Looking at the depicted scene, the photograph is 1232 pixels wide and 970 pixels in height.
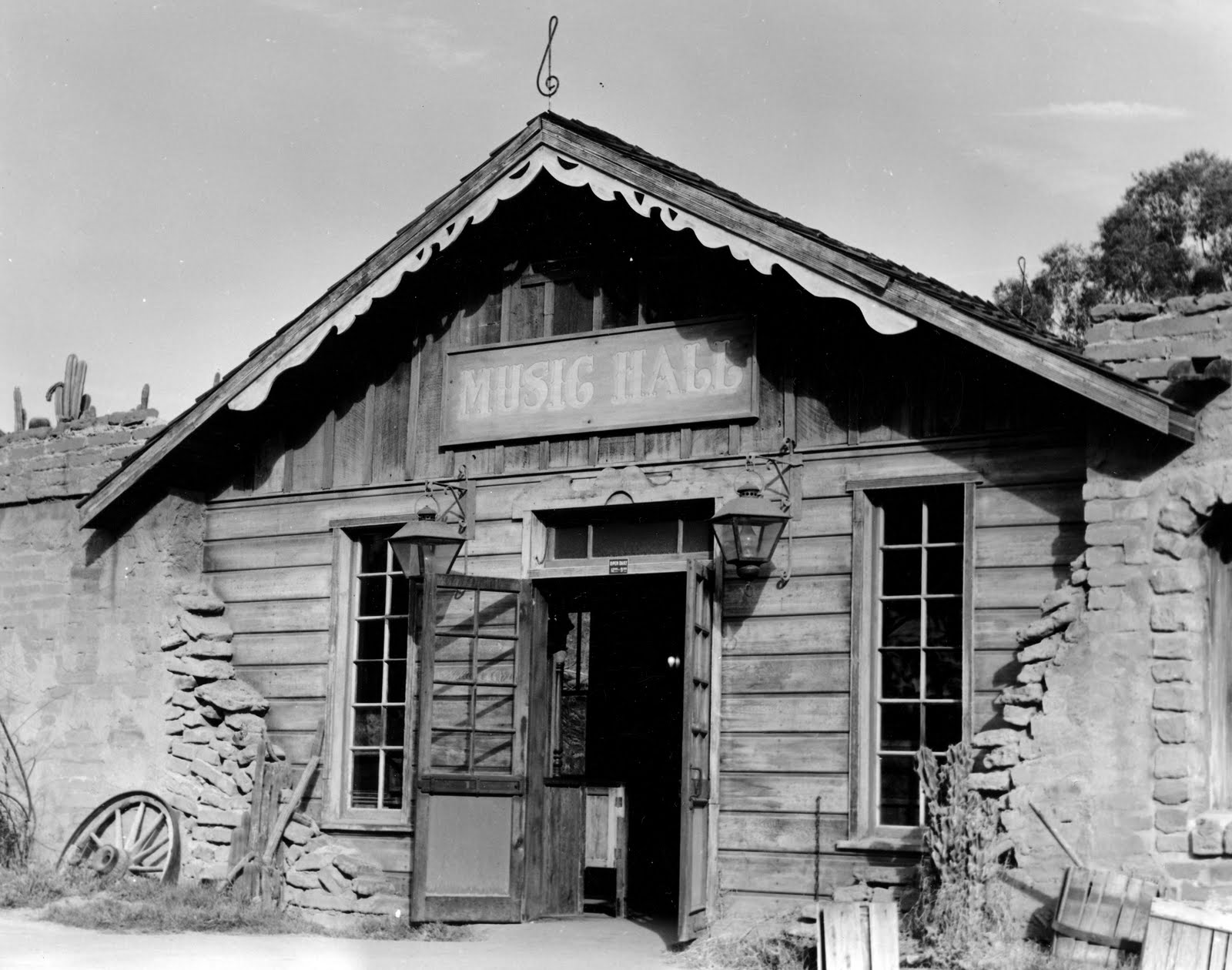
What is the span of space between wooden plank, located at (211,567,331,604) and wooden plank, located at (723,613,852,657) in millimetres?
3613

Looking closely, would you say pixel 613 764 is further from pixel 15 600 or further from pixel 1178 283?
pixel 1178 283

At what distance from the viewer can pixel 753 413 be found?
11336mm

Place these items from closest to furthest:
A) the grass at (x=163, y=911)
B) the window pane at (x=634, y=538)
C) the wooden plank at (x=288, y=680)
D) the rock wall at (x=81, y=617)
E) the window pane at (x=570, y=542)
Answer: the grass at (x=163, y=911) < the window pane at (x=634, y=538) < the window pane at (x=570, y=542) < the wooden plank at (x=288, y=680) < the rock wall at (x=81, y=617)

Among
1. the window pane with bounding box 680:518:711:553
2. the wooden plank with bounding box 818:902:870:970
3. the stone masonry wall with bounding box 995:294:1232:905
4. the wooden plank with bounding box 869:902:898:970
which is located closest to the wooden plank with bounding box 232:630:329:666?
the window pane with bounding box 680:518:711:553

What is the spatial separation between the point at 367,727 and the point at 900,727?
441 cm

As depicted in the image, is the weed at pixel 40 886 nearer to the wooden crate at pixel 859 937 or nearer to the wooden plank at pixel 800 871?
the wooden plank at pixel 800 871

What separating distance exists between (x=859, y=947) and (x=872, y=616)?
8.70ft

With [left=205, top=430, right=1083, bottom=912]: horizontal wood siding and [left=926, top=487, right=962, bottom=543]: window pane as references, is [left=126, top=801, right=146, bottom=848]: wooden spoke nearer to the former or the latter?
[left=205, top=430, right=1083, bottom=912]: horizontal wood siding

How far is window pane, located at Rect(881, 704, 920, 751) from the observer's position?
10.6 metres

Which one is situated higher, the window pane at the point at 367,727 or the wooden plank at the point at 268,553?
the wooden plank at the point at 268,553

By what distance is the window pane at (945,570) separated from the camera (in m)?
10.6

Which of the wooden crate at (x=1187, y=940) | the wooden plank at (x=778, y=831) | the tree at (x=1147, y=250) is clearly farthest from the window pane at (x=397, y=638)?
the tree at (x=1147, y=250)

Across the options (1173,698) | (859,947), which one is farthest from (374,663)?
(1173,698)

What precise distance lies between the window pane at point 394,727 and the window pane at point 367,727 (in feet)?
0.30
